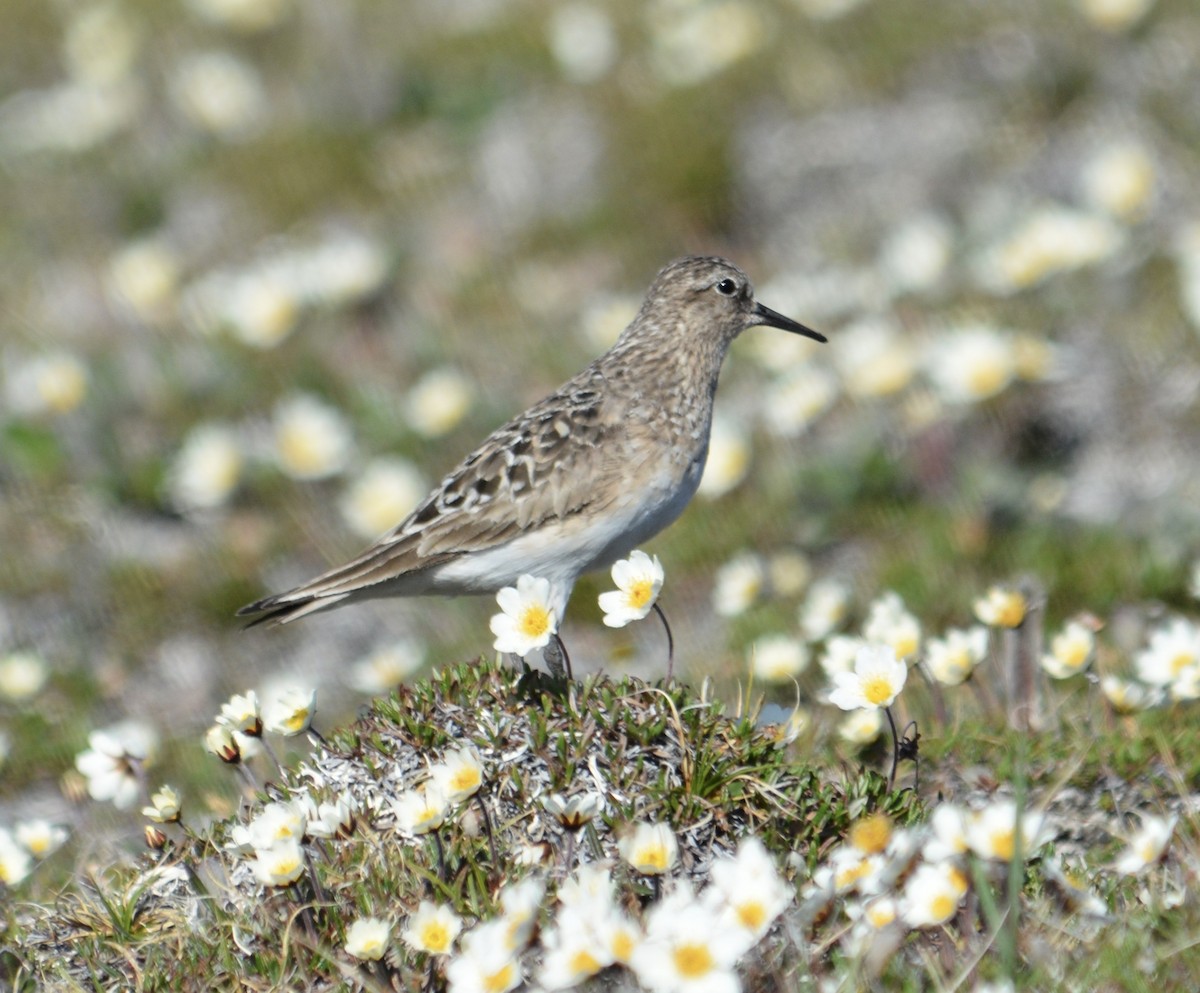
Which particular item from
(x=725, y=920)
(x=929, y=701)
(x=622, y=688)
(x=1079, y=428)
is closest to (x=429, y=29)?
(x=1079, y=428)

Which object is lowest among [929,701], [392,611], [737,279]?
[392,611]

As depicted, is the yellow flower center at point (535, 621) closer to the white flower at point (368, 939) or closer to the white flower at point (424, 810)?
the white flower at point (424, 810)

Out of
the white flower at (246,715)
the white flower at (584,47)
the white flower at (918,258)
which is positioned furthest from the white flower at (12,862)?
the white flower at (584,47)

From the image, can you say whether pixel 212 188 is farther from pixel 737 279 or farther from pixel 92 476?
pixel 737 279

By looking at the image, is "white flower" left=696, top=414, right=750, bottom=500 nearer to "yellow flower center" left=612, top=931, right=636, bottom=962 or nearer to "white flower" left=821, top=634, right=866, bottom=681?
"white flower" left=821, top=634, right=866, bottom=681

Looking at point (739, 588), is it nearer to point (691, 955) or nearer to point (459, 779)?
point (459, 779)

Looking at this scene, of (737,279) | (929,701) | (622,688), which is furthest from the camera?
(737,279)

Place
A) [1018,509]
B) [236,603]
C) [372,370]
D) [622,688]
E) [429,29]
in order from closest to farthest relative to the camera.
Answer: [622,688] → [1018,509] → [236,603] → [372,370] → [429,29]

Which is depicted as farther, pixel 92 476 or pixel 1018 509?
pixel 92 476
